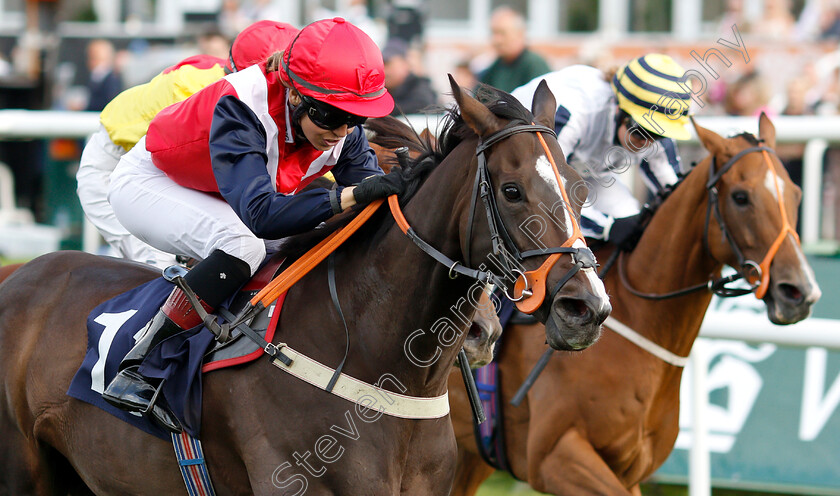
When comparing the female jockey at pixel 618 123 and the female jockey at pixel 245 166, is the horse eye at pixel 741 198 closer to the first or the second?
the female jockey at pixel 618 123

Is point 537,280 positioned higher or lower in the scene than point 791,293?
higher

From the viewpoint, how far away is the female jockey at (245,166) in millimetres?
2689

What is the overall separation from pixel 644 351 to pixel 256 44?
1912 mm

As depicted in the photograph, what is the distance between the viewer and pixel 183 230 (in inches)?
118

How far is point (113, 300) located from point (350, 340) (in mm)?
885

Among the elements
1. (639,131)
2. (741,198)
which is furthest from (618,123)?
(741,198)

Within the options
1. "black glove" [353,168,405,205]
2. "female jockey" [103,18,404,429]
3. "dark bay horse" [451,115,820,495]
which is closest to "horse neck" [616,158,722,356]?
"dark bay horse" [451,115,820,495]

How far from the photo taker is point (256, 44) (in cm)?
377

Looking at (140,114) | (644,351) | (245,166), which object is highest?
(245,166)

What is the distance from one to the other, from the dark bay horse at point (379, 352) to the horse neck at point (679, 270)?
1371 millimetres

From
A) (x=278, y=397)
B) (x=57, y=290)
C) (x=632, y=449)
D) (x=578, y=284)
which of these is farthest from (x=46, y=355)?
(x=632, y=449)

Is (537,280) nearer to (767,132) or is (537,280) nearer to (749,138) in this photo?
(749,138)

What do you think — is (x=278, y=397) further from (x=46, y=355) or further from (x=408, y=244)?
(x=46, y=355)

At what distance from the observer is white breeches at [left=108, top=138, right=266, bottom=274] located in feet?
9.53
